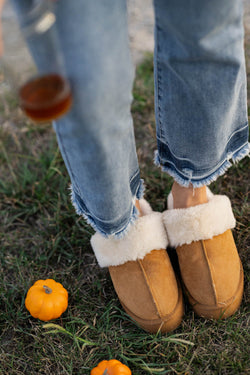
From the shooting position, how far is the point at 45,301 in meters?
1.28

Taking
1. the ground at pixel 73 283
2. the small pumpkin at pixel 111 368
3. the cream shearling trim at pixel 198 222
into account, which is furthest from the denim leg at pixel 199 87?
the small pumpkin at pixel 111 368

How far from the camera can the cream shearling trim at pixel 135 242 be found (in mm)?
1225

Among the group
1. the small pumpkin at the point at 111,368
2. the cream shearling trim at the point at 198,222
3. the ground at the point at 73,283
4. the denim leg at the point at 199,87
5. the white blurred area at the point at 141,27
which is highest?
the denim leg at the point at 199,87

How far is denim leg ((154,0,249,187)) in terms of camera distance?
33.9 inches

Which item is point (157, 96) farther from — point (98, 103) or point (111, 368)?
point (111, 368)

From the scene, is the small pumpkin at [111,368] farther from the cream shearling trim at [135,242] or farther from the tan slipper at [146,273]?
the cream shearling trim at [135,242]

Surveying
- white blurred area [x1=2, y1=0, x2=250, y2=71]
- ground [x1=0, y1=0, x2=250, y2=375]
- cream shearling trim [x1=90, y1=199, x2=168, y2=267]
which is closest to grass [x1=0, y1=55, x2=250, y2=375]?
ground [x1=0, y1=0, x2=250, y2=375]

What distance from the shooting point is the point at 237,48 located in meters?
0.95

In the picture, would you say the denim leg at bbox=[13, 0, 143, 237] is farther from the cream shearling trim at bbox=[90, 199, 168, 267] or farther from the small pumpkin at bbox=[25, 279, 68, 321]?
the small pumpkin at bbox=[25, 279, 68, 321]

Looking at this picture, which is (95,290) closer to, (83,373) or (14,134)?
(83,373)

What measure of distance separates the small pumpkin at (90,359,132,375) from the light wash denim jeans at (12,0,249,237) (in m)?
0.40

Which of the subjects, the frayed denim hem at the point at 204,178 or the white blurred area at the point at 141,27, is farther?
the white blurred area at the point at 141,27

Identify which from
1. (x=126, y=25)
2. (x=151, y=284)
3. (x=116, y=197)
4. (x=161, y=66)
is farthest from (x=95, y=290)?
(x=126, y=25)

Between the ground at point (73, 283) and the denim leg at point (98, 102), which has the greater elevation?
the denim leg at point (98, 102)
